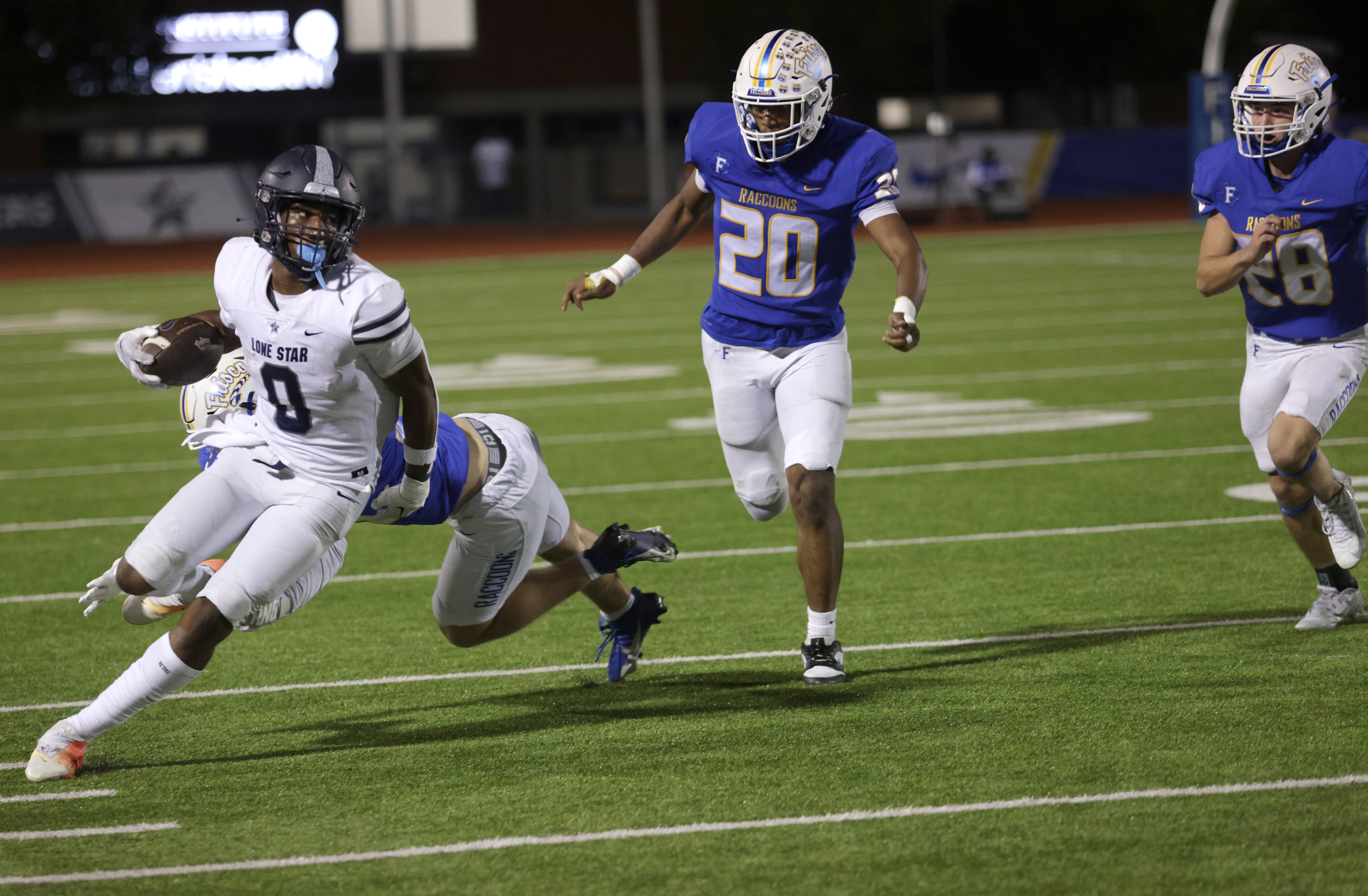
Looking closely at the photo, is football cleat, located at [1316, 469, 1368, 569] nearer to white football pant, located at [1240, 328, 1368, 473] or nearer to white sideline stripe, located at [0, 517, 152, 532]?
white football pant, located at [1240, 328, 1368, 473]


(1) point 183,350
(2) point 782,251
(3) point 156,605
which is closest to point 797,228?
(2) point 782,251

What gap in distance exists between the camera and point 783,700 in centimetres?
491

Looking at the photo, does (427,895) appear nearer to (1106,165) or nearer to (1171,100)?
(1106,165)

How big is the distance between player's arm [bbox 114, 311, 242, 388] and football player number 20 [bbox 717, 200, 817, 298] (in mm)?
1754

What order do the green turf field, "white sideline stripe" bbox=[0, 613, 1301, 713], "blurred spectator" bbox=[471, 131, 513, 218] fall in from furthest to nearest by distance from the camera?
"blurred spectator" bbox=[471, 131, 513, 218] → "white sideline stripe" bbox=[0, 613, 1301, 713] → the green turf field

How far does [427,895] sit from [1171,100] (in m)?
45.0

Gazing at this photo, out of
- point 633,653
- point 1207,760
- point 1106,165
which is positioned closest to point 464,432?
point 633,653

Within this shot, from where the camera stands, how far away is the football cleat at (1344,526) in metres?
5.61

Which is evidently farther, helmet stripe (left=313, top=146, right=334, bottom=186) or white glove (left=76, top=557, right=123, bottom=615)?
white glove (left=76, top=557, right=123, bottom=615)

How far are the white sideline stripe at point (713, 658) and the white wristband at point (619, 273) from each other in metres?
1.29

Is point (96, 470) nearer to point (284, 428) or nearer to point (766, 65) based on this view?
point (284, 428)

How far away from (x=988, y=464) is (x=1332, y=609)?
11.6 ft

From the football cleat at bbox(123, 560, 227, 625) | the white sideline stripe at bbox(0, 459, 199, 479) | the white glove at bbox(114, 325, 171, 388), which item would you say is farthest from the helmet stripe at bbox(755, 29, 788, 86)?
the white sideline stripe at bbox(0, 459, 199, 479)

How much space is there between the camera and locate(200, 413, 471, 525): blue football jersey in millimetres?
4582
